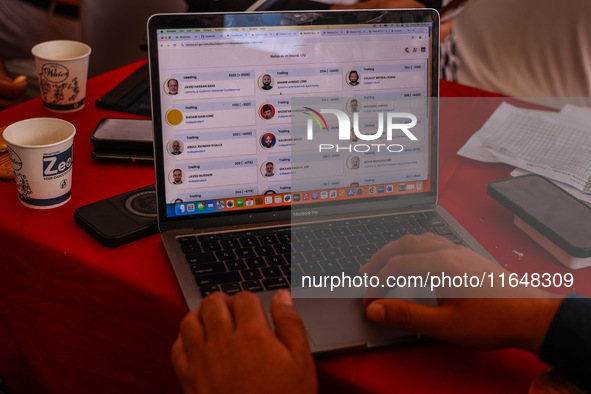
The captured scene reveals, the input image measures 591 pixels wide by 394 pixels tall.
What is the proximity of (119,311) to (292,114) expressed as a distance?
364 mm

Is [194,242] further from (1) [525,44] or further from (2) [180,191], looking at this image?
(1) [525,44]

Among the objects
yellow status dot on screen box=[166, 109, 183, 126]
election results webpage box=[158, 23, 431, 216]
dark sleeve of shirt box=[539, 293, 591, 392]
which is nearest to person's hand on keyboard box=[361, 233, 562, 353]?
dark sleeve of shirt box=[539, 293, 591, 392]

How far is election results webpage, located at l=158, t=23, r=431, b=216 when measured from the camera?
728 mm

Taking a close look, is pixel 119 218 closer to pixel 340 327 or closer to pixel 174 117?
pixel 174 117

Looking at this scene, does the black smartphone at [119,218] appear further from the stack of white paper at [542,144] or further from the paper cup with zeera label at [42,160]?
the stack of white paper at [542,144]

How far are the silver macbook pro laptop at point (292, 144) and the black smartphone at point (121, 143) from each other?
23 cm

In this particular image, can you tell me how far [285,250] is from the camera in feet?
2.35

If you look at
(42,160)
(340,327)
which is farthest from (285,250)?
(42,160)

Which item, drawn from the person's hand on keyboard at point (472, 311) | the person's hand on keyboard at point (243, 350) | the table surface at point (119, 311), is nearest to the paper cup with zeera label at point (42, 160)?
the table surface at point (119, 311)

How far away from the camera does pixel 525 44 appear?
2.24 meters

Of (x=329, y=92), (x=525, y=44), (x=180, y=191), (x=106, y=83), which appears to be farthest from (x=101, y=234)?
(x=525, y=44)

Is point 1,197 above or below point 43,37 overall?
below

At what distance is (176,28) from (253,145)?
186 mm

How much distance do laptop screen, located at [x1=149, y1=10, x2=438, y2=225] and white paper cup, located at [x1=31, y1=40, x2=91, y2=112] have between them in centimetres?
41
